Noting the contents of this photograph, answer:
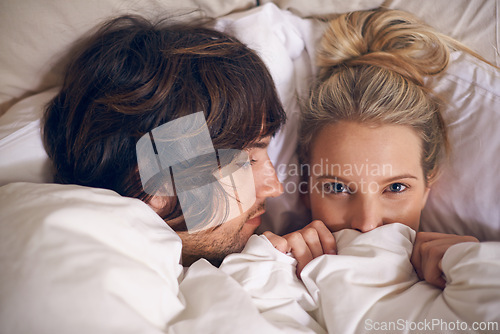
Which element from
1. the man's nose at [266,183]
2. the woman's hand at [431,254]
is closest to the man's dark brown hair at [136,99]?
the man's nose at [266,183]

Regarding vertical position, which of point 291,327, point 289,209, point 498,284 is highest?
point 498,284

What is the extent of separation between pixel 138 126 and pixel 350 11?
2.43 feet

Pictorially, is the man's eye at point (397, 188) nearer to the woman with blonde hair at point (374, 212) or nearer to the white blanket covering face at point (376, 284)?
the woman with blonde hair at point (374, 212)

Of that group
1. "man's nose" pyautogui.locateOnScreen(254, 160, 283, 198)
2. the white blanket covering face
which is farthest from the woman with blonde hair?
"man's nose" pyautogui.locateOnScreen(254, 160, 283, 198)

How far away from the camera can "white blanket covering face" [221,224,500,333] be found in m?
0.61

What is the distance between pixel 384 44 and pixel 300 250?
66 cm

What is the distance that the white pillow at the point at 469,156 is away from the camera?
0.86 metres

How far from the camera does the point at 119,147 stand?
0.78 m

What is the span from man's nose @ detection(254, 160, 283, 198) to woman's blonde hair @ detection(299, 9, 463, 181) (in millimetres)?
176

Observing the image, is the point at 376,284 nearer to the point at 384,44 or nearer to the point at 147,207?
the point at 147,207

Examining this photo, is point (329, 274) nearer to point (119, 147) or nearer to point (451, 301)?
point (451, 301)

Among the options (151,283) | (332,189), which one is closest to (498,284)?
(332,189)

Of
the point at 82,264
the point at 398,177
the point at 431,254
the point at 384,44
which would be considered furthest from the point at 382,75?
the point at 82,264

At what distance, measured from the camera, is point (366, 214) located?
854 millimetres
